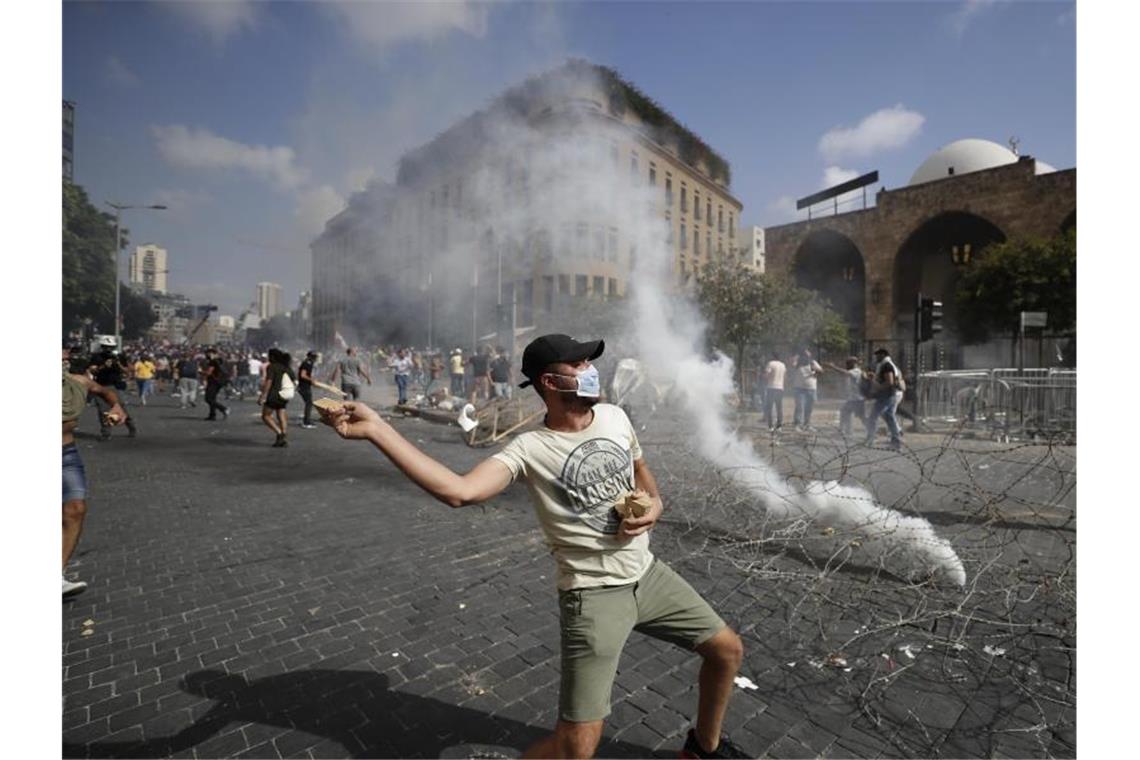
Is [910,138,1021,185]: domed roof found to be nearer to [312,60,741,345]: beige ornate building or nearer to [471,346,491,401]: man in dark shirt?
[312,60,741,345]: beige ornate building

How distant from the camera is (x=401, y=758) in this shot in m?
2.03

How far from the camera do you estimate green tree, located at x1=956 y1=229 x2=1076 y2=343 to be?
19.2 meters

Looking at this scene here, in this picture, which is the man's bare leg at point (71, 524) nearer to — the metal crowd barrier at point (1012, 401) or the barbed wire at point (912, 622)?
the barbed wire at point (912, 622)

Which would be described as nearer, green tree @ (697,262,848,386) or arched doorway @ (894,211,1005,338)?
green tree @ (697,262,848,386)

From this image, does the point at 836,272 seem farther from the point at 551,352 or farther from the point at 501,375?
the point at 551,352

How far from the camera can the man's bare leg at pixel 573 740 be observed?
5.18ft

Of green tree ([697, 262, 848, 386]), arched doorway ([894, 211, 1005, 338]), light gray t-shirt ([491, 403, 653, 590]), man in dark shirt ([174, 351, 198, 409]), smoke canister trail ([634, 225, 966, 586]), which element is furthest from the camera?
arched doorway ([894, 211, 1005, 338])

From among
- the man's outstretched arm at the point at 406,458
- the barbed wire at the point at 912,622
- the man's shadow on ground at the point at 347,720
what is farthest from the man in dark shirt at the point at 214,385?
the man's outstretched arm at the point at 406,458

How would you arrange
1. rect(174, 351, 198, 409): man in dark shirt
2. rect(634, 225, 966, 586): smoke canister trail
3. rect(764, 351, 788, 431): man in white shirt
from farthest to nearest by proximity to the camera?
rect(174, 351, 198, 409): man in dark shirt < rect(764, 351, 788, 431): man in white shirt < rect(634, 225, 966, 586): smoke canister trail

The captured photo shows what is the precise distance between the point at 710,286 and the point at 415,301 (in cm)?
975

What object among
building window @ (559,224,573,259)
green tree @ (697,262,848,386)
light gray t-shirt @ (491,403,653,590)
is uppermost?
building window @ (559,224,573,259)

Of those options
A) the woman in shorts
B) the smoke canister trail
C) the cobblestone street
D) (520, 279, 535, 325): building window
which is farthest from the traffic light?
the woman in shorts

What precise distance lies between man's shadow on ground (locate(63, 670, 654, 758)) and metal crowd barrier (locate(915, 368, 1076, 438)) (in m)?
9.34

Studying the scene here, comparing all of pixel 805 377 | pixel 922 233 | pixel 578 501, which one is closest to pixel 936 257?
pixel 922 233
